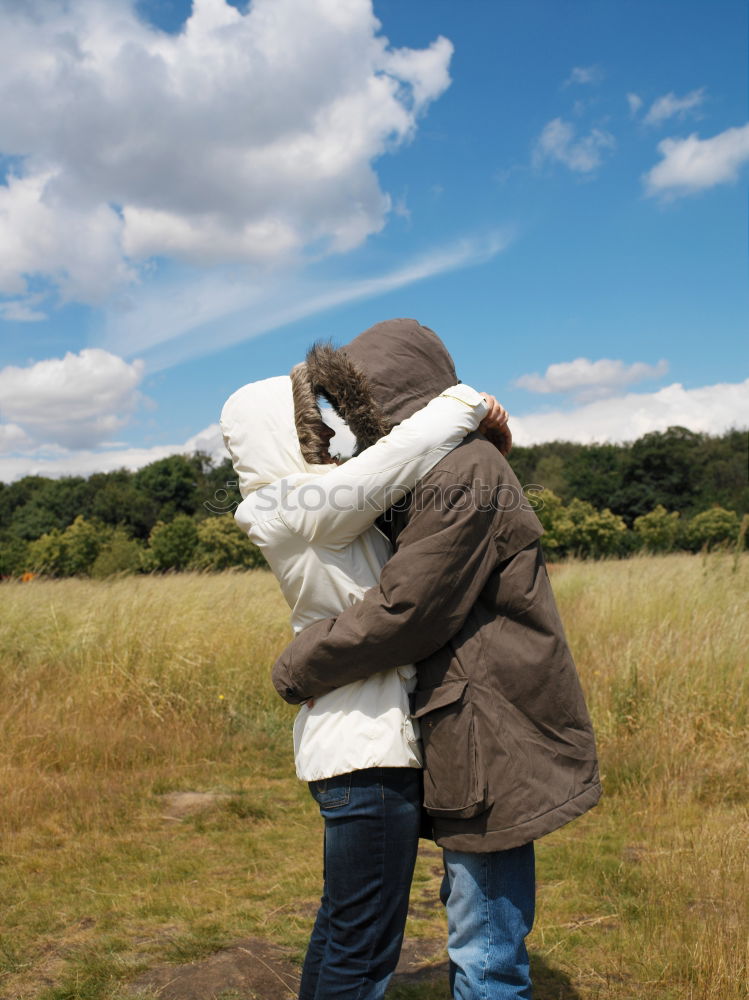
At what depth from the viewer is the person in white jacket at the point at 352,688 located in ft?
4.99

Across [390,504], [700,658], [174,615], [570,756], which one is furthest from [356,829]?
[174,615]

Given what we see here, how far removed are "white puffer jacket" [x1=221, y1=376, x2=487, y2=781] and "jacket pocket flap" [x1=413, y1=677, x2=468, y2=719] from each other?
0.13ft

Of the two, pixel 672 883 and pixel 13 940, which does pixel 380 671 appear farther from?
pixel 13 940

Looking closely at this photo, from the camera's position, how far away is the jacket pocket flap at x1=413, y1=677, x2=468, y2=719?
151 centimetres

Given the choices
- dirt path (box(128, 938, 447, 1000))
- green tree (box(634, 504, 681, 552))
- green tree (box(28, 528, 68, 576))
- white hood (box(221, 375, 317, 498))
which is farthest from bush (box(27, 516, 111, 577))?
white hood (box(221, 375, 317, 498))

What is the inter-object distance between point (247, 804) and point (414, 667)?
3109 millimetres

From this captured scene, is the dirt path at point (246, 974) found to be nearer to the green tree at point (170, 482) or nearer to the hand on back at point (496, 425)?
the hand on back at point (496, 425)

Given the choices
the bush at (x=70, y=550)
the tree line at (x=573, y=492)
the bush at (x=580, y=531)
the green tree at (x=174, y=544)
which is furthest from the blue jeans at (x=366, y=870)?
the tree line at (x=573, y=492)

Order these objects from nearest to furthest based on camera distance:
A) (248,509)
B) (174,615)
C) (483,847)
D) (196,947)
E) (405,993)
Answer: (483,847) → (248,509) → (405,993) → (196,947) → (174,615)

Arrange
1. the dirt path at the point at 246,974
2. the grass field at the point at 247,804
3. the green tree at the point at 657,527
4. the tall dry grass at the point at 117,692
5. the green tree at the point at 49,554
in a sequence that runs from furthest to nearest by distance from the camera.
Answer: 1. the green tree at the point at 657,527
2. the green tree at the point at 49,554
3. the tall dry grass at the point at 117,692
4. the grass field at the point at 247,804
5. the dirt path at the point at 246,974

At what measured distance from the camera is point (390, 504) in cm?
154

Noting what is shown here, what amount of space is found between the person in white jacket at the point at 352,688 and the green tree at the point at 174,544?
21.8m

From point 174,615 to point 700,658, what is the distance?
4.13 metres

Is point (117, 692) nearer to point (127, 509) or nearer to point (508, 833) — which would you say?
point (508, 833)
